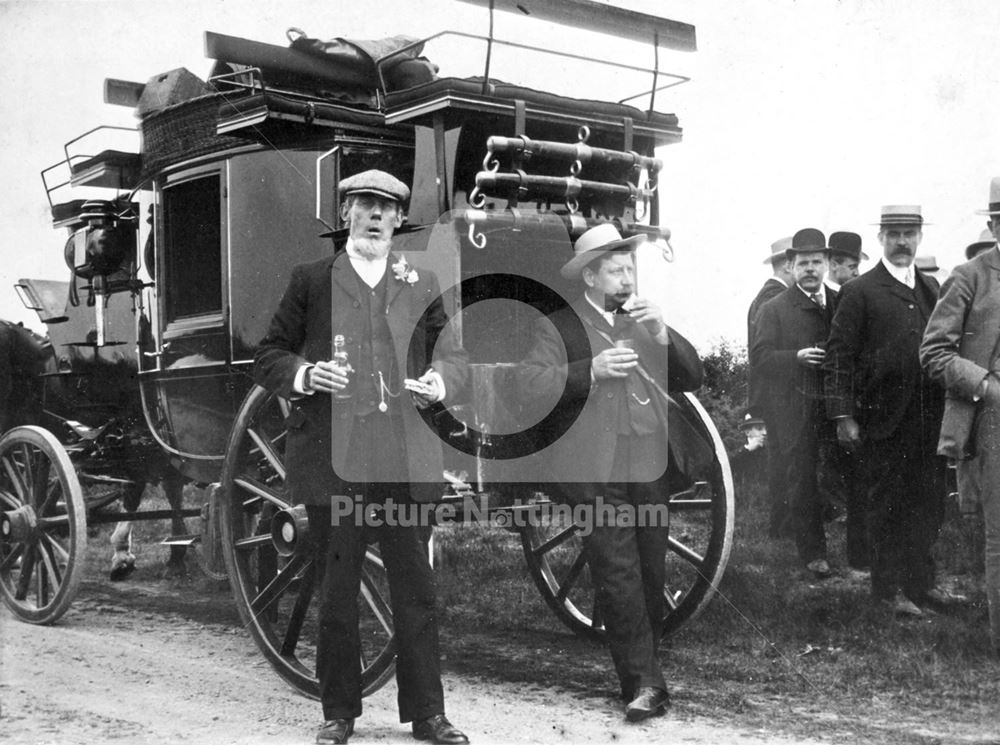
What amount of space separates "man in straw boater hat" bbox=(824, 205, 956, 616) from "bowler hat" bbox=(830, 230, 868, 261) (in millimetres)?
1387

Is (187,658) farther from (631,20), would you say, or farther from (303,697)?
(631,20)

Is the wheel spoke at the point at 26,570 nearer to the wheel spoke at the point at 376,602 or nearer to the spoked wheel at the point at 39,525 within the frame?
the spoked wheel at the point at 39,525

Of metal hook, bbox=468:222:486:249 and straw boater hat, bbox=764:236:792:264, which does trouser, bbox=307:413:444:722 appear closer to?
metal hook, bbox=468:222:486:249

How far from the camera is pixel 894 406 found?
561cm

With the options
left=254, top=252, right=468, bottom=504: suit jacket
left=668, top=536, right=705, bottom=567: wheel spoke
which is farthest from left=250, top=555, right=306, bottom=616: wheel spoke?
left=668, top=536, right=705, bottom=567: wheel spoke

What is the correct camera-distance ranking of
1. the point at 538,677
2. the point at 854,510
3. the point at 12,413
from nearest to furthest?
the point at 538,677, the point at 854,510, the point at 12,413

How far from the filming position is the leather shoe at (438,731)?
369 cm

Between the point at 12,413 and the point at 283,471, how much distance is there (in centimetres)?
348

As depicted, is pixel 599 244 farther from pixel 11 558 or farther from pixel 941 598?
pixel 11 558

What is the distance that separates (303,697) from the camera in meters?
4.47

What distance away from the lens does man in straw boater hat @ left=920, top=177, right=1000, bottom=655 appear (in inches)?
175

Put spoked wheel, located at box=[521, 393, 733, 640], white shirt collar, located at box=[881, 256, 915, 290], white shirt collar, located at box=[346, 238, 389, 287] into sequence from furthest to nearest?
white shirt collar, located at box=[881, 256, 915, 290], spoked wheel, located at box=[521, 393, 733, 640], white shirt collar, located at box=[346, 238, 389, 287]

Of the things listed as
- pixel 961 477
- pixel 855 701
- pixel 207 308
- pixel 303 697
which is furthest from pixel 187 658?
pixel 961 477

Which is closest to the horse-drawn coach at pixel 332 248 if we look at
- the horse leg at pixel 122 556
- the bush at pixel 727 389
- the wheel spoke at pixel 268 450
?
the wheel spoke at pixel 268 450
